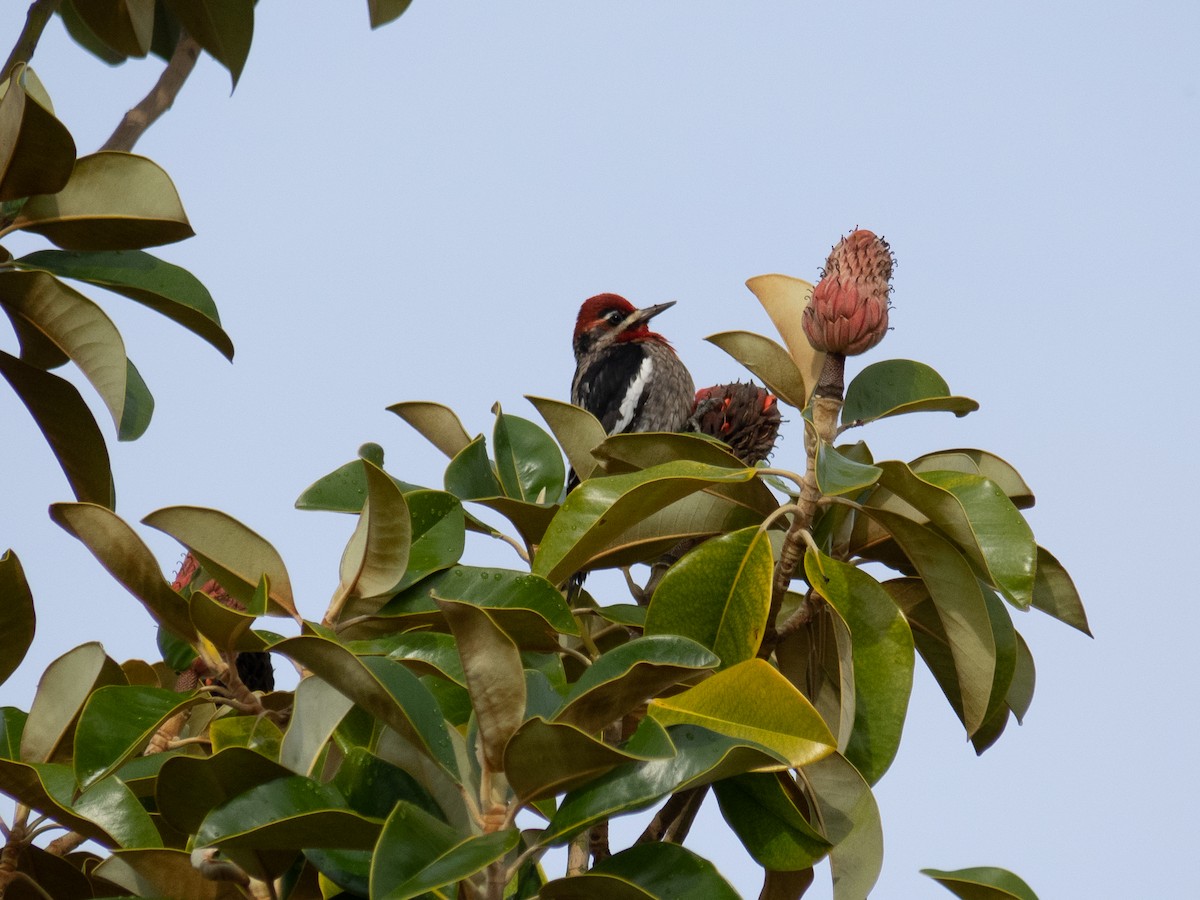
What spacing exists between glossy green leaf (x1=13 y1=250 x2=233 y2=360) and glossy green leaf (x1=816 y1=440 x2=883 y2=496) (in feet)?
4.56

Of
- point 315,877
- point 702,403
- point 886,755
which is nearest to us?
point 315,877

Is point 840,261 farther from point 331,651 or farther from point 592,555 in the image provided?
point 331,651

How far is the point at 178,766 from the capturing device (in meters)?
1.70

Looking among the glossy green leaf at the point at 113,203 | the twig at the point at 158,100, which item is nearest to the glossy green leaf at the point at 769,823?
the glossy green leaf at the point at 113,203

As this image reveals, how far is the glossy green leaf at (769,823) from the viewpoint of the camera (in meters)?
1.95

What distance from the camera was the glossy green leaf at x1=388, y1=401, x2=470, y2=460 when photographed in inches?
117

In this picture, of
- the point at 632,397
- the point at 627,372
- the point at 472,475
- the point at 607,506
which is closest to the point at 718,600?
the point at 607,506

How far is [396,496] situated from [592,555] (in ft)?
1.15

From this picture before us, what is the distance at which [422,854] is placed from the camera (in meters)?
1.59

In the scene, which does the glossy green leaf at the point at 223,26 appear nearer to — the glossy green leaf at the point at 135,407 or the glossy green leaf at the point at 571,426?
the glossy green leaf at the point at 135,407

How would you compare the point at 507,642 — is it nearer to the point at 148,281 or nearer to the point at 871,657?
the point at 871,657

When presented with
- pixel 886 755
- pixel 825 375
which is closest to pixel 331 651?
pixel 886 755

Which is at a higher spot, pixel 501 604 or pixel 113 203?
pixel 113 203

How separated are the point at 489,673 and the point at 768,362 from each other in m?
1.20
